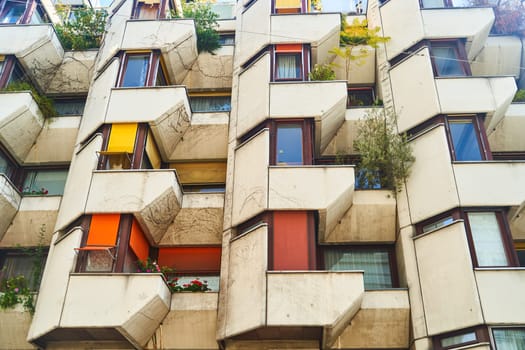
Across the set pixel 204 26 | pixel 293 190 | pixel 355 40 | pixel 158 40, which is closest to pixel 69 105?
pixel 158 40

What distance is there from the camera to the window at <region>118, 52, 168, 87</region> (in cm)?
1645

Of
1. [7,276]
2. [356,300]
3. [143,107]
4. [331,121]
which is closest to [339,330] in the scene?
[356,300]

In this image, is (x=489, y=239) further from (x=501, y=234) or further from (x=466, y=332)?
(x=466, y=332)

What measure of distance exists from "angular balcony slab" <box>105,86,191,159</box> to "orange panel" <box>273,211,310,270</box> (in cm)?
505

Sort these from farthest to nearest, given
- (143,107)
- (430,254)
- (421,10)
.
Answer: (421,10) < (143,107) < (430,254)

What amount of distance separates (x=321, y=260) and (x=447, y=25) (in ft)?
29.7

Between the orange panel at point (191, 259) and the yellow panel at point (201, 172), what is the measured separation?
2.73 metres

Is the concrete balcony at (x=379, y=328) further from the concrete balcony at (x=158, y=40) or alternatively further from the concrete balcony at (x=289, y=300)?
the concrete balcony at (x=158, y=40)

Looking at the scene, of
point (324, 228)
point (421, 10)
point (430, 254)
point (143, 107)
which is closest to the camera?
point (430, 254)

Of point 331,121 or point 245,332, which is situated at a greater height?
point 331,121

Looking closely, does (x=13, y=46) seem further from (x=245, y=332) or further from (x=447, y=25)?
(x=447, y=25)

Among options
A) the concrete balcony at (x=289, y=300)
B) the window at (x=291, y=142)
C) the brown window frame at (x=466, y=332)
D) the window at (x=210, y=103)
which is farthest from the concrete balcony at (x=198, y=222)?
the brown window frame at (x=466, y=332)

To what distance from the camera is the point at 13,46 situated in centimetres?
1758

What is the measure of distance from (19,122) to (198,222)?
7.06m
